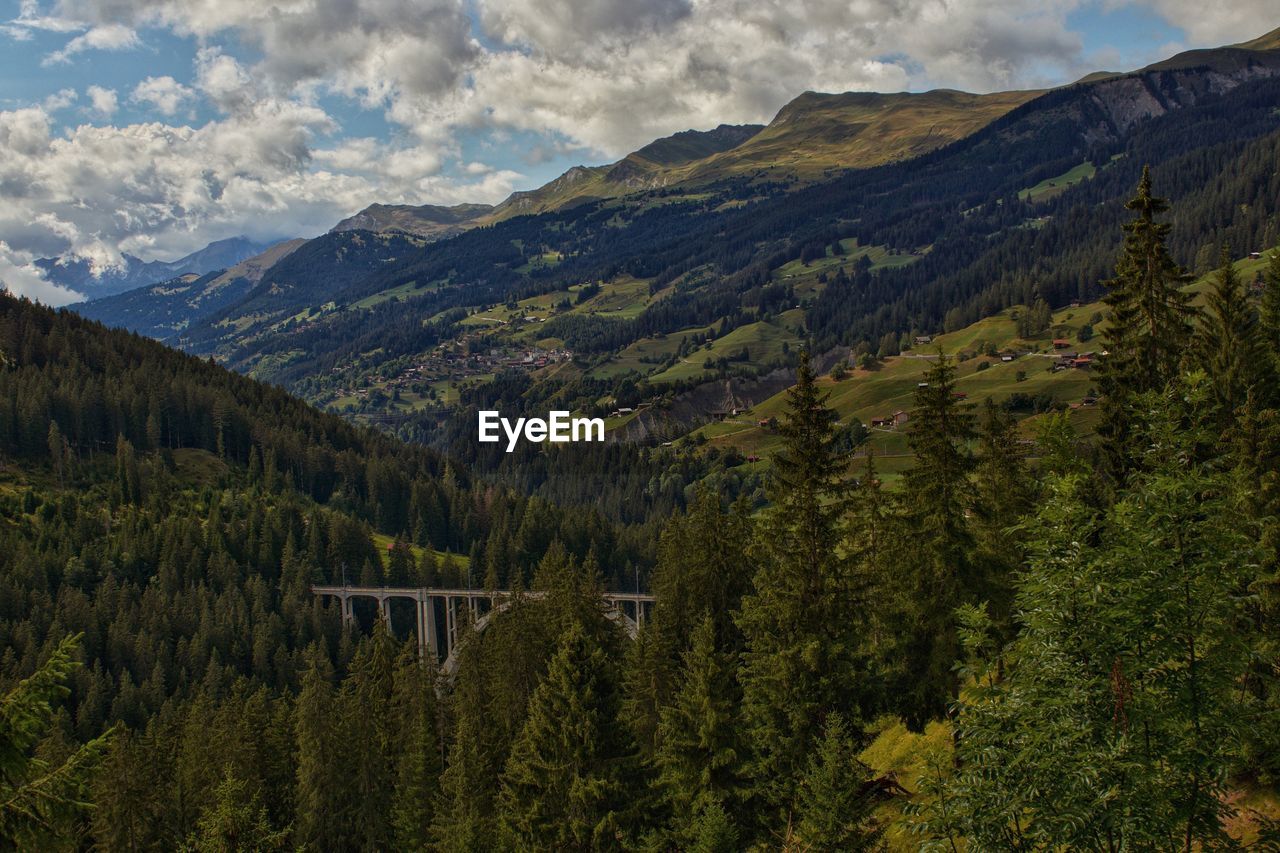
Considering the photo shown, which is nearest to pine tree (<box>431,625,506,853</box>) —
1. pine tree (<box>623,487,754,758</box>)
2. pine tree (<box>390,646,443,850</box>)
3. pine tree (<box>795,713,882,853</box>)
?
pine tree (<box>390,646,443,850</box>)

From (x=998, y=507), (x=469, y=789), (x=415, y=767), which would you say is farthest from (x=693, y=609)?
(x=998, y=507)

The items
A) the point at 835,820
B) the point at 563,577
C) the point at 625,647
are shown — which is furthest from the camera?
the point at 625,647

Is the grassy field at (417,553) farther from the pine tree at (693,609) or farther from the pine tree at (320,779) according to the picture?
the pine tree at (693,609)

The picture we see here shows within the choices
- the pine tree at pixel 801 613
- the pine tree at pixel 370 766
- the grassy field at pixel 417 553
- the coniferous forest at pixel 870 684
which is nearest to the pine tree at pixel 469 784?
the coniferous forest at pixel 870 684

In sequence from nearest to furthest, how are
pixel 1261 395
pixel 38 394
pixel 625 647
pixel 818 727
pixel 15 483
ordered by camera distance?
pixel 818 727 → pixel 1261 395 → pixel 625 647 → pixel 15 483 → pixel 38 394

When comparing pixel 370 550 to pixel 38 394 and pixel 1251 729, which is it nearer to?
pixel 38 394

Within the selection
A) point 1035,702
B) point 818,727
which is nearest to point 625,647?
point 818,727

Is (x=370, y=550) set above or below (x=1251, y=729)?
below
